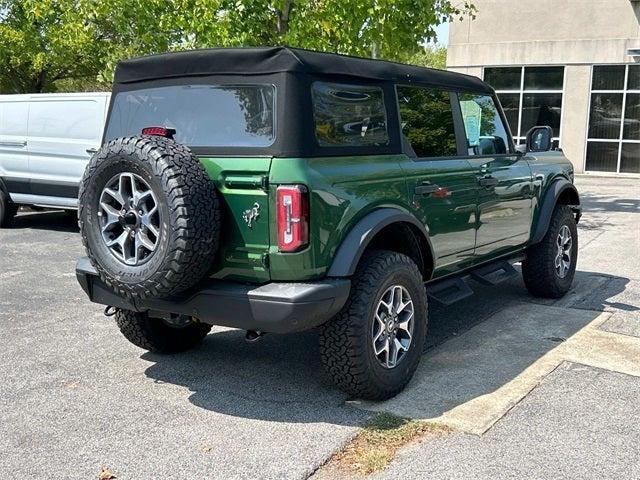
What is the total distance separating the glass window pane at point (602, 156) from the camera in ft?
68.3

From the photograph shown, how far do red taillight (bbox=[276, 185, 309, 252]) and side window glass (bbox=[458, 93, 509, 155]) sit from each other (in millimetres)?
2115

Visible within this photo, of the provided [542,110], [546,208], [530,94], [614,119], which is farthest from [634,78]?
[546,208]

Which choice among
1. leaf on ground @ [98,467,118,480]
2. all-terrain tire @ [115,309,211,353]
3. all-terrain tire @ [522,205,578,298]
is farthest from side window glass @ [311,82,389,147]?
all-terrain tire @ [522,205,578,298]

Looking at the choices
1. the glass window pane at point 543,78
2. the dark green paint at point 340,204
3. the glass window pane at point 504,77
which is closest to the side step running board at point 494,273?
the dark green paint at point 340,204

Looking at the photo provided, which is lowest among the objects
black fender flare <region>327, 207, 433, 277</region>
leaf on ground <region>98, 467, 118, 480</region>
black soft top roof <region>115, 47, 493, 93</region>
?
leaf on ground <region>98, 467, 118, 480</region>

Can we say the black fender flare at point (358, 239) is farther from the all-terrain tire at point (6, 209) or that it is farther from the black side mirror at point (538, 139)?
the all-terrain tire at point (6, 209)

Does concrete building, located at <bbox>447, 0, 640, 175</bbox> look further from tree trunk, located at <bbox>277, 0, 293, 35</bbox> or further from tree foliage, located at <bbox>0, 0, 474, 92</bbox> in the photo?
tree trunk, located at <bbox>277, 0, 293, 35</bbox>

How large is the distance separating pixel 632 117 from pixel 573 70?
2.12 metres

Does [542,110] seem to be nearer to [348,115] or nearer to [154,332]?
[348,115]

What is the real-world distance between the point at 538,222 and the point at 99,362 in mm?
3842

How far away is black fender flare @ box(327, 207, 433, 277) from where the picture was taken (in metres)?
3.90

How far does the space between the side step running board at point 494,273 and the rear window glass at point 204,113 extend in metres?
2.37

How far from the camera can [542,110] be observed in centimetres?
2152

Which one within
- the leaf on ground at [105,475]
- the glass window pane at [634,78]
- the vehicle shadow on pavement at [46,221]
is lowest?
the vehicle shadow on pavement at [46,221]
